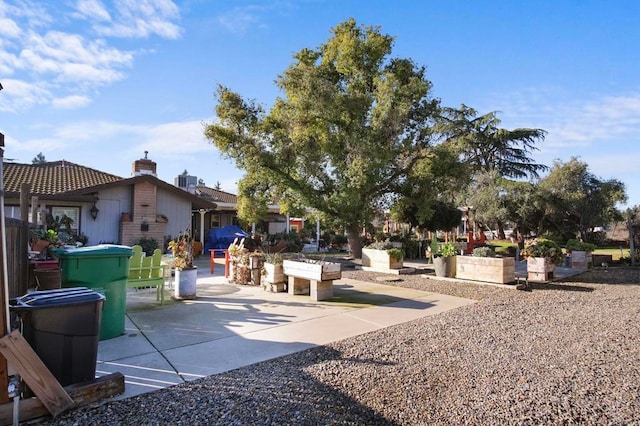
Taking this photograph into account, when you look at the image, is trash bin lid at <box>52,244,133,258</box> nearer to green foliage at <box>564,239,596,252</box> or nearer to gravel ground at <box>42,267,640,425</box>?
gravel ground at <box>42,267,640,425</box>

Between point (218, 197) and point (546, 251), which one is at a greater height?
point (218, 197)

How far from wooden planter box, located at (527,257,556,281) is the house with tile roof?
40.2 ft

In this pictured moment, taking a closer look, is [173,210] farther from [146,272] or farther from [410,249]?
[410,249]

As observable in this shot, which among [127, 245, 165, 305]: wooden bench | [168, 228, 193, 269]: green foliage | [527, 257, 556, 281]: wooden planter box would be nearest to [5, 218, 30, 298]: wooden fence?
[127, 245, 165, 305]: wooden bench

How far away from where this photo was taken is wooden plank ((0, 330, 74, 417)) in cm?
258

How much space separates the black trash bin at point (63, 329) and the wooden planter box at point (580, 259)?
1523cm

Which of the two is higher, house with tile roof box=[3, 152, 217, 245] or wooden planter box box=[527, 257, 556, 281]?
house with tile roof box=[3, 152, 217, 245]

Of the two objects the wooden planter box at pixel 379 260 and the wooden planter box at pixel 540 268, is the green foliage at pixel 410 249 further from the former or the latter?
the wooden planter box at pixel 540 268

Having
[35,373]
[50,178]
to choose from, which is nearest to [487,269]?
[35,373]

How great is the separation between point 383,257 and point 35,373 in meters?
10.7

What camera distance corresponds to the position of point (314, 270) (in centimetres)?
732

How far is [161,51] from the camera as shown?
9000mm

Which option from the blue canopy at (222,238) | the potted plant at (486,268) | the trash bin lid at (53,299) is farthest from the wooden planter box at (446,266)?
the blue canopy at (222,238)

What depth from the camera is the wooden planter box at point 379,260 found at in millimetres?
12359
